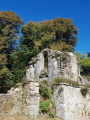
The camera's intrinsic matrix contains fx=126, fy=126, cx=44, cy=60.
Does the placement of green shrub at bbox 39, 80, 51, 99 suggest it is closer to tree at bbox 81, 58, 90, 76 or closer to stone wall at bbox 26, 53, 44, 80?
stone wall at bbox 26, 53, 44, 80

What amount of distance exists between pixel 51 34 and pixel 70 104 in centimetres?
1347

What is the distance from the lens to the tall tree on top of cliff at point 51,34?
2020cm

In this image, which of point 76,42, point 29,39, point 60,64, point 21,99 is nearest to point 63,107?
point 21,99

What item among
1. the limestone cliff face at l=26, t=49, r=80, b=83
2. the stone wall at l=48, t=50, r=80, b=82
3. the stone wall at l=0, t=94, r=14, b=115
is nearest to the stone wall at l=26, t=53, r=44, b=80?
the limestone cliff face at l=26, t=49, r=80, b=83

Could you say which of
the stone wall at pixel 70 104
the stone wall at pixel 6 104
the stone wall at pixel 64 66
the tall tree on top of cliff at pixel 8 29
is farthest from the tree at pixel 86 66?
the stone wall at pixel 6 104

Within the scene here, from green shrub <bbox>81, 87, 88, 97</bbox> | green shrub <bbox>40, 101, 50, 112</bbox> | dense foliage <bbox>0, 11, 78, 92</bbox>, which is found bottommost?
green shrub <bbox>40, 101, 50, 112</bbox>

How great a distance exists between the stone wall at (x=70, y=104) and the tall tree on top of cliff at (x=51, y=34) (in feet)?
34.8

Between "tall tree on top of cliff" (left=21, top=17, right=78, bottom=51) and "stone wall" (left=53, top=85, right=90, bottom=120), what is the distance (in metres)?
10.6

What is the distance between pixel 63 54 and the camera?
39.7 ft

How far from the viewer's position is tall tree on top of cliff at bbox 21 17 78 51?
66.3ft

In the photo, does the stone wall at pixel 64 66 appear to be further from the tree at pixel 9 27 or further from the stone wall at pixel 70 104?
the tree at pixel 9 27

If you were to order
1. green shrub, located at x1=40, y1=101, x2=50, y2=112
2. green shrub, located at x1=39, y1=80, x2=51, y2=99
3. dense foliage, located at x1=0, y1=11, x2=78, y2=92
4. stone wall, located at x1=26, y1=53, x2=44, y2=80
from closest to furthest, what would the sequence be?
green shrub, located at x1=40, y1=101, x2=50, y2=112, green shrub, located at x1=39, y1=80, x2=51, y2=99, stone wall, located at x1=26, y1=53, x2=44, y2=80, dense foliage, located at x1=0, y1=11, x2=78, y2=92

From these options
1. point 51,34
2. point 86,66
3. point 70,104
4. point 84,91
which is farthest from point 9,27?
point 86,66

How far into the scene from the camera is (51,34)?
2052cm
